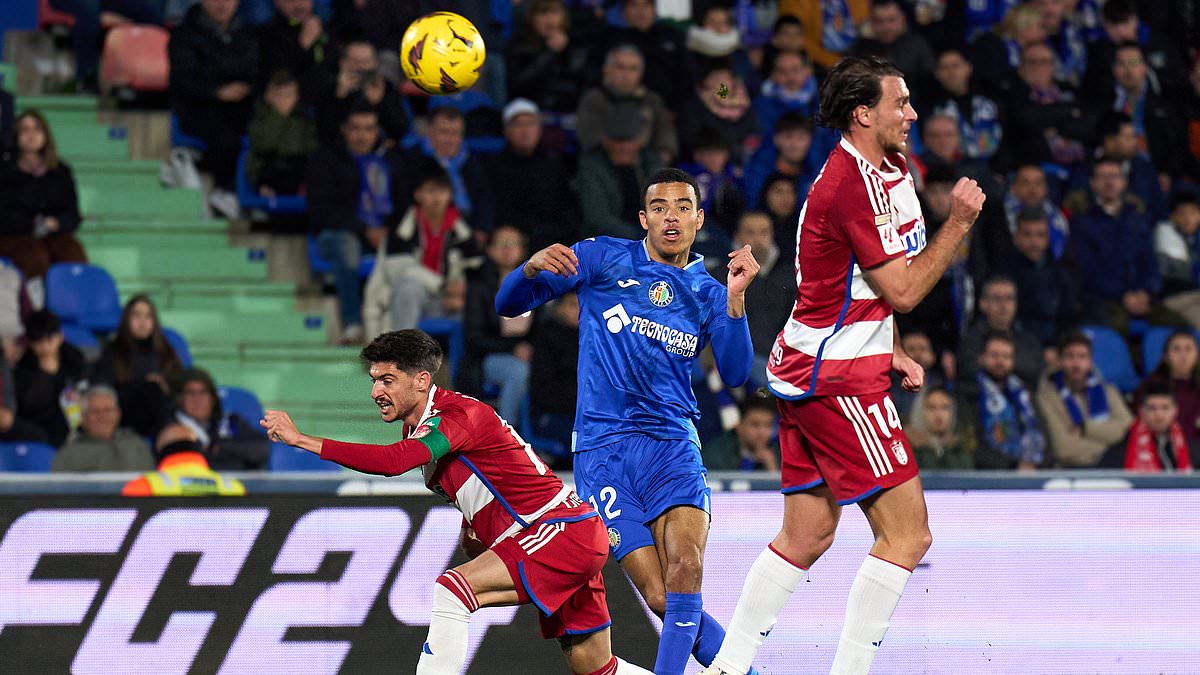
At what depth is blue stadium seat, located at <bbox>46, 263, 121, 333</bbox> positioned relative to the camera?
1103 cm

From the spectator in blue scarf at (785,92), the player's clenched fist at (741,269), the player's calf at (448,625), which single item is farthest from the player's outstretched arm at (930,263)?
the spectator in blue scarf at (785,92)

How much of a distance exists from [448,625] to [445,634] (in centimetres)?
3

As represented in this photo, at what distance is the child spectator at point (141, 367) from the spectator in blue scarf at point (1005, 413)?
4.72 metres

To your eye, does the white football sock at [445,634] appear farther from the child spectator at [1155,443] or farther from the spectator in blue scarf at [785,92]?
the spectator in blue scarf at [785,92]

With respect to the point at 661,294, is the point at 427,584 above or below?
below

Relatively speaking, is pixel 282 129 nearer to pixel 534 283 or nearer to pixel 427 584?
pixel 427 584

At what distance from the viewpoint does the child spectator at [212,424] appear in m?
9.58

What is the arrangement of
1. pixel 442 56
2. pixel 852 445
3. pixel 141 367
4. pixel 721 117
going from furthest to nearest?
1. pixel 721 117
2. pixel 141 367
3. pixel 442 56
4. pixel 852 445

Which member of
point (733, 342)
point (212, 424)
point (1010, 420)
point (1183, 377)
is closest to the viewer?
point (733, 342)

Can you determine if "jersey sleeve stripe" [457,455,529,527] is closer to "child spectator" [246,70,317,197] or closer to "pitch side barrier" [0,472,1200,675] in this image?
"pitch side barrier" [0,472,1200,675]

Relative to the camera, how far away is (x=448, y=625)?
584 cm

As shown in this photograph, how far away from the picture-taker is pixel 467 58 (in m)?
7.75

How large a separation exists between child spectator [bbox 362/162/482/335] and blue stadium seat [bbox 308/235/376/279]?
234 mm

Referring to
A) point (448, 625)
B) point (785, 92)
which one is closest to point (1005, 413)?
point (785, 92)
